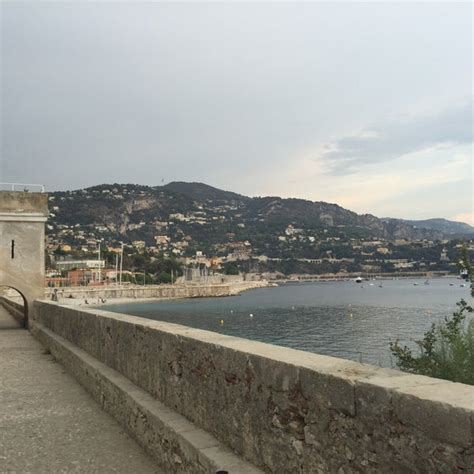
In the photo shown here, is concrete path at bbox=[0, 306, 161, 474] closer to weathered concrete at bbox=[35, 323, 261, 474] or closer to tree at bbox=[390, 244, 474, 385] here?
weathered concrete at bbox=[35, 323, 261, 474]

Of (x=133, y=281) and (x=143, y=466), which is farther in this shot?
(x=133, y=281)

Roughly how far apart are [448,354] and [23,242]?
1352cm

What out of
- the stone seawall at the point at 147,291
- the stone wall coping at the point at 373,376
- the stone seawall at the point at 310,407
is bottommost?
the stone seawall at the point at 147,291

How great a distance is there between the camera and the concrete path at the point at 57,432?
171 inches

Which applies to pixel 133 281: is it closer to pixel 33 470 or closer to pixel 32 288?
pixel 32 288

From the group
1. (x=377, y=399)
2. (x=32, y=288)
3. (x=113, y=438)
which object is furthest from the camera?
(x=32, y=288)

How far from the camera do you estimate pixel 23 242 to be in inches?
642

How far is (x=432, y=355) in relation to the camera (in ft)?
24.9

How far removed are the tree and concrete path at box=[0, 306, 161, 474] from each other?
4.18m

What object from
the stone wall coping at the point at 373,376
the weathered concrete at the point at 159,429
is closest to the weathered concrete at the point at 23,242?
the weathered concrete at the point at 159,429

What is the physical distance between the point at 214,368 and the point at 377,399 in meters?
A: 1.67

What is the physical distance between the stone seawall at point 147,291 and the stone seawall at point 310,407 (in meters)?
88.0

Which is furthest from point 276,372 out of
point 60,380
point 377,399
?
point 60,380

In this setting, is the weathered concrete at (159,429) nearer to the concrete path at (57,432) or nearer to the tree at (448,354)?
the concrete path at (57,432)
